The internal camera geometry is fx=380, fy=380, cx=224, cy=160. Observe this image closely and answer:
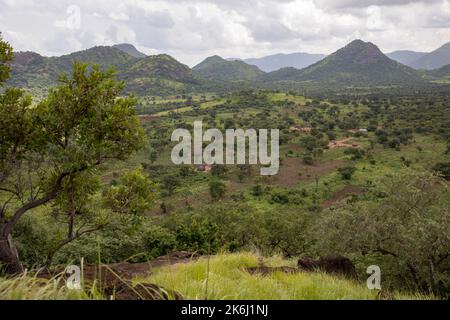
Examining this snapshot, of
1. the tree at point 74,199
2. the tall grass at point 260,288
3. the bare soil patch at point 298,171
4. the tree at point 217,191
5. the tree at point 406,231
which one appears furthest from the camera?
the bare soil patch at point 298,171

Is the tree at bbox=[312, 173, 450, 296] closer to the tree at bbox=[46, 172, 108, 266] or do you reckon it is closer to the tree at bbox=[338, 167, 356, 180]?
the tree at bbox=[46, 172, 108, 266]

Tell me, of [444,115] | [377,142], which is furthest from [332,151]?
Result: [444,115]

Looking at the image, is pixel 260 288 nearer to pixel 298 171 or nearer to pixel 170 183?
pixel 170 183

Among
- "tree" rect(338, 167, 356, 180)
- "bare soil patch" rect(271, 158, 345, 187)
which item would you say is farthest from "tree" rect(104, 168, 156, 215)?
"tree" rect(338, 167, 356, 180)

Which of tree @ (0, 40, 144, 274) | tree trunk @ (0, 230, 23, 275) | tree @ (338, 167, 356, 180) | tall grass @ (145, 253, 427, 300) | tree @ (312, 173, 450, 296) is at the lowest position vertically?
tree @ (338, 167, 356, 180)

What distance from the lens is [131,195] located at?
10.6 meters

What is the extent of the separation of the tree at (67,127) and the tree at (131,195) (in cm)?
115

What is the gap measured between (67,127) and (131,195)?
2625 millimetres

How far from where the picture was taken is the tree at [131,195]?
10.5 metres

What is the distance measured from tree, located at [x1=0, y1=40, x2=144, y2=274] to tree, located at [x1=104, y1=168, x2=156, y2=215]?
1.15m

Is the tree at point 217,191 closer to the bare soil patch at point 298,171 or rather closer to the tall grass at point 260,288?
the bare soil patch at point 298,171

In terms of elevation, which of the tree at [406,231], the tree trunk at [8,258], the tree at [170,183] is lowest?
the tree at [170,183]

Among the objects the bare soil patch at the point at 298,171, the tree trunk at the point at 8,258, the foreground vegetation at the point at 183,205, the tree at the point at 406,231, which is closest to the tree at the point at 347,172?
the foreground vegetation at the point at 183,205

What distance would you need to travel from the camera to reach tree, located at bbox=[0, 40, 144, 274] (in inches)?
346
